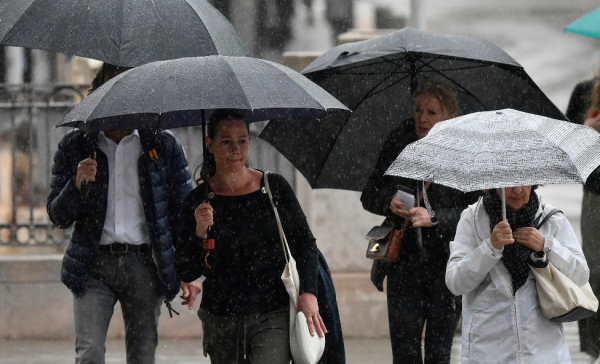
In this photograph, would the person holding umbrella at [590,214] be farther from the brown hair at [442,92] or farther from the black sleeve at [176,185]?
the black sleeve at [176,185]

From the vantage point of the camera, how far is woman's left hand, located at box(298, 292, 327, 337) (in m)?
4.97

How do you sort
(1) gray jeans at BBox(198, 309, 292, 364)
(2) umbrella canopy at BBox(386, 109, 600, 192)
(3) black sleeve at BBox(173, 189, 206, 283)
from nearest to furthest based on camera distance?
1. (2) umbrella canopy at BBox(386, 109, 600, 192)
2. (1) gray jeans at BBox(198, 309, 292, 364)
3. (3) black sleeve at BBox(173, 189, 206, 283)

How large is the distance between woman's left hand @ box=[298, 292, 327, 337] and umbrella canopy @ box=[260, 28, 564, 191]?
4.84ft

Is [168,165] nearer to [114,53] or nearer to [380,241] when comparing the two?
[114,53]

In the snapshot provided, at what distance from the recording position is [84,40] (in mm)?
5473

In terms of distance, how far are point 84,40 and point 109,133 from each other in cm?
52

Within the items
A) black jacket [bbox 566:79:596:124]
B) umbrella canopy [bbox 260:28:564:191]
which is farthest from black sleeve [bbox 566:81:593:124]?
umbrella canopy [bbox 260:28:564:191]

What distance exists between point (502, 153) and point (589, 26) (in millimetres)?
3068

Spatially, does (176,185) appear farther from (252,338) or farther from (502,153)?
(502,153)

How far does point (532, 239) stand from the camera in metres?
4.63

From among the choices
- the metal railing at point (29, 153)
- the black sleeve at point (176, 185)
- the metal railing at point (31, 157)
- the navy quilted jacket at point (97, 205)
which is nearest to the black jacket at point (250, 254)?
the navy quilted jacket at point (97, 205)

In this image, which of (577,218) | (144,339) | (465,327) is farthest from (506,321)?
(577,218)

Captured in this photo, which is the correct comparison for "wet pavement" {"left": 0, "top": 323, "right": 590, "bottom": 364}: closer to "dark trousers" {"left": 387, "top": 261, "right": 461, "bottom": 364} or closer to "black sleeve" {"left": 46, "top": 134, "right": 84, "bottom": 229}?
"dark trousers" {"left": 387, "top": 261, "right": 461, "bottom": 364}

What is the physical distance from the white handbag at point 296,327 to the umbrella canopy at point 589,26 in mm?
2925
